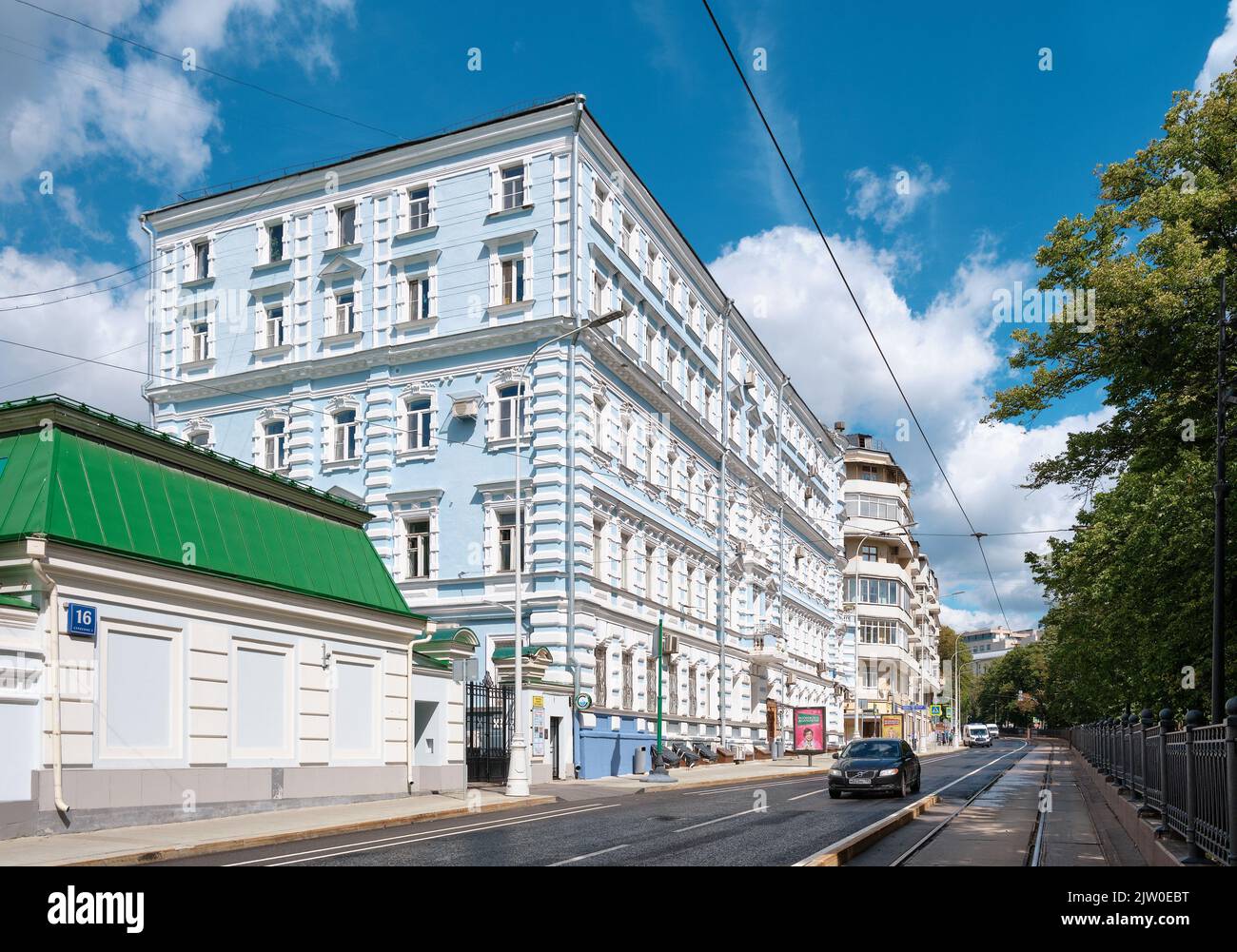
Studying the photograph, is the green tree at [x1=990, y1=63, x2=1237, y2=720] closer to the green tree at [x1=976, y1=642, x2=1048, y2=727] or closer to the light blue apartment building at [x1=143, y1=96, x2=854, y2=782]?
the light blue apartment building at [x1=143, y1=96, x2=854, y2=782]

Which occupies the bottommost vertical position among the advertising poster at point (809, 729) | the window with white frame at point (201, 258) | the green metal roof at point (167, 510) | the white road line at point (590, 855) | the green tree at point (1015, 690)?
the green tree at point (1015, 690)

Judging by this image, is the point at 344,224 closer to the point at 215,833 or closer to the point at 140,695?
the point at 140,695

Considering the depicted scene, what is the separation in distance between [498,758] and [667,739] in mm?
14012

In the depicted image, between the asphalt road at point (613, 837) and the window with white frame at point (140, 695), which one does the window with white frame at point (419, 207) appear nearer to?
the asphalt road at point (613, 837)

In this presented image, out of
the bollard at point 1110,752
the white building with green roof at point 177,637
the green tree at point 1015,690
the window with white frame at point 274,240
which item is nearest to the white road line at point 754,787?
the white building with green roof at point 177,637

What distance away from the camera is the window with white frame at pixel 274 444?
43281 millimetres

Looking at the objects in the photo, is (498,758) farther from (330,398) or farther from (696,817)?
(330,398)

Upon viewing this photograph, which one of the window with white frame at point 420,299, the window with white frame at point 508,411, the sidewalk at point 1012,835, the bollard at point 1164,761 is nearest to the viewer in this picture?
the bollard at point 1164,761

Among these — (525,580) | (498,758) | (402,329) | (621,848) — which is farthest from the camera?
(402,329)

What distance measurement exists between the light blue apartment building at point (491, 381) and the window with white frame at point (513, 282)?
72 millimetres

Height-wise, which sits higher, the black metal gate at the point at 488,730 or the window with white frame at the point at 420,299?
the window with white frame at the point at 420,299
